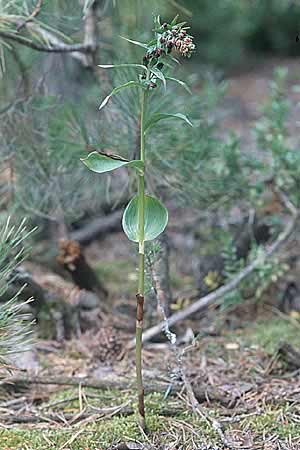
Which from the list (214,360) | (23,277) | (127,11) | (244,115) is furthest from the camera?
(244,115)

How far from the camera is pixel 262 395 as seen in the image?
1347 millimetres

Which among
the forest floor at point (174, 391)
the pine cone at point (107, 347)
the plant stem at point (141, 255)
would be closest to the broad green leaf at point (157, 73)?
the plant stem at point (141, 255)

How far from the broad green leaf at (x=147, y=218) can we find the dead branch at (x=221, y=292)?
598 mm

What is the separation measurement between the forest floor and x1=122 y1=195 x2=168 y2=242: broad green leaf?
9.3 inches

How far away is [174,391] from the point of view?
4.37 ft

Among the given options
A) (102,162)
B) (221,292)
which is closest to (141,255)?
(102,162)

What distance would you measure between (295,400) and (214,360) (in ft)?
1.00

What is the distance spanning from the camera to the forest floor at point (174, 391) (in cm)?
116

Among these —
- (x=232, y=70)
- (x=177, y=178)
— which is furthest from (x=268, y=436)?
(x=232, y=70)

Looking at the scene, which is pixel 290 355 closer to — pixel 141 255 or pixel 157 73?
pixel 141 255

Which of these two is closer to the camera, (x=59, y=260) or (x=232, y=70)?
(x=59, y=260)

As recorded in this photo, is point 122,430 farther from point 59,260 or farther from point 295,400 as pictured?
Answer: point 59,260

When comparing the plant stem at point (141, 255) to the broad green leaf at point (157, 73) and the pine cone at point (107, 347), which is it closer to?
the broad green leaf at point (157, 73)

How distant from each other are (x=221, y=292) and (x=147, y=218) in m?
0.70
